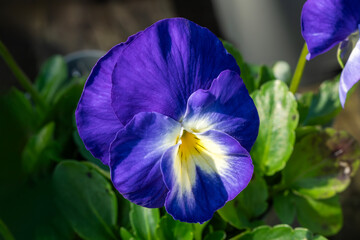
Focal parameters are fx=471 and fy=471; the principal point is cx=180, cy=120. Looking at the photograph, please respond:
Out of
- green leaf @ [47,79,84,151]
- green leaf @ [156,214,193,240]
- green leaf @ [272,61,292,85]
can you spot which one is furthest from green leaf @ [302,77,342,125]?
green leaf @ [47,79,84,151]

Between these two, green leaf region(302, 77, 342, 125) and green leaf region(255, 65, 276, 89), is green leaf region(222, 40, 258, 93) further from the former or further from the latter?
green leaf region(302, 77, 342, 125)

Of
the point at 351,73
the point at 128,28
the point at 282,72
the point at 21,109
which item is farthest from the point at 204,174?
the point at 128,28

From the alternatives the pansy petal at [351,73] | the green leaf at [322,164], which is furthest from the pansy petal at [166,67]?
the green leaf at [322,164]

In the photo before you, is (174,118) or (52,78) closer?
(174,118)

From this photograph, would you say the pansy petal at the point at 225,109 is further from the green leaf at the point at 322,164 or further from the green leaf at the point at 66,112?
the green leaf at the point at 66,112

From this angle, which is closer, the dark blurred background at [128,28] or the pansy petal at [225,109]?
the pansy petal at [225,109]

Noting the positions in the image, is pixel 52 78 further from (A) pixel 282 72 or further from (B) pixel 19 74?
(A) pixel 282 72
